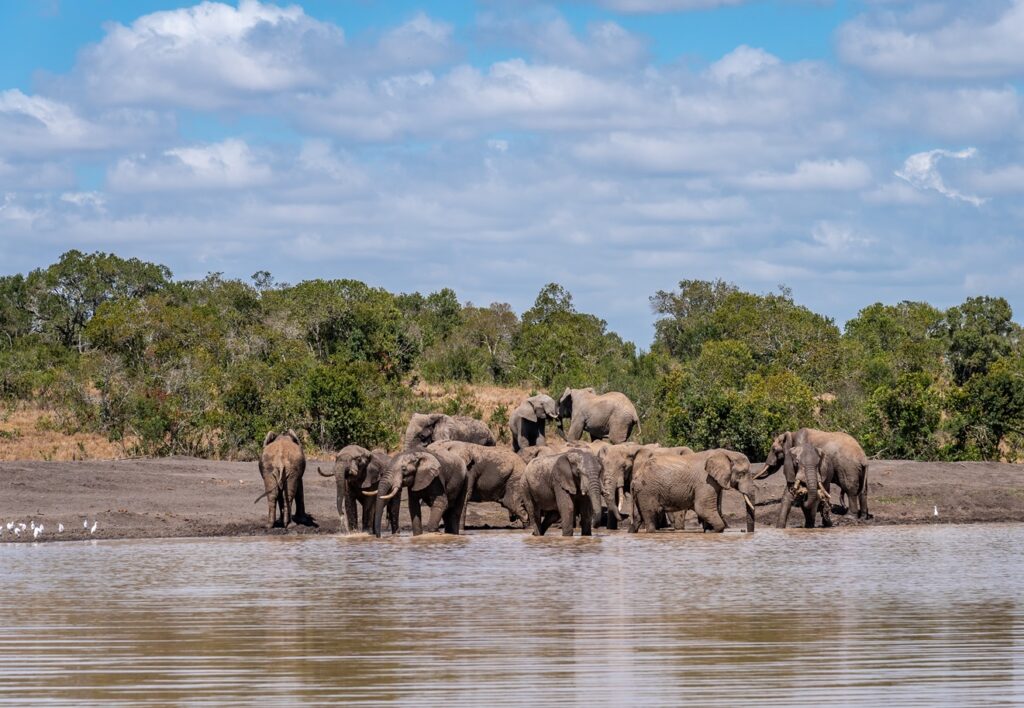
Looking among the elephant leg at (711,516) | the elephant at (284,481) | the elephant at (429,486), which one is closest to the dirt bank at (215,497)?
the elephant at (284,481)

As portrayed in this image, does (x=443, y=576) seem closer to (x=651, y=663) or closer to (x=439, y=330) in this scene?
(x=651, y=663)

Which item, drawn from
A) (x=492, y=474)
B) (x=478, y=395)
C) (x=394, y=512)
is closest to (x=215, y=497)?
(x=394, y=512)

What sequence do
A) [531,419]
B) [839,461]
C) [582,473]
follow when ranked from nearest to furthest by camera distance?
[582,473]
[839,461]
[531,419]

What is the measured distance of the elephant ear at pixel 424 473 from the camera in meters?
25.9

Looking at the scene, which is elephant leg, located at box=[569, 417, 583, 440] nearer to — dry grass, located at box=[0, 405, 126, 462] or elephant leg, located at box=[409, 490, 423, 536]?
elephant leg, located at box=[409, 490, 423, 536]

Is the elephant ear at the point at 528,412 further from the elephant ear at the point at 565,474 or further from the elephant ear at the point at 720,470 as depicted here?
the elephant ear at the point at 565,474

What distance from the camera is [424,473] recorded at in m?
25.9

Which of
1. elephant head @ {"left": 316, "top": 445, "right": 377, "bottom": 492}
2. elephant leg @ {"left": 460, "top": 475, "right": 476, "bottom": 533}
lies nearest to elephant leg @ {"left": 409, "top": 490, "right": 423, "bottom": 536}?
elephant leg @ {"left": 460, "top": 475, "right": 476, "bottom": 533}

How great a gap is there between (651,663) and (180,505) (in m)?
17.0

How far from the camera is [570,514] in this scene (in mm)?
25781

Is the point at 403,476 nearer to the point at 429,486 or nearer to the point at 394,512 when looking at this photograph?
the point at 429,486

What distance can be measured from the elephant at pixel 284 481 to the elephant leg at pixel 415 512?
1924 millimetres

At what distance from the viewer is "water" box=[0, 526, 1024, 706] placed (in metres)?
11.1

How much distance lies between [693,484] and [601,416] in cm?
730
